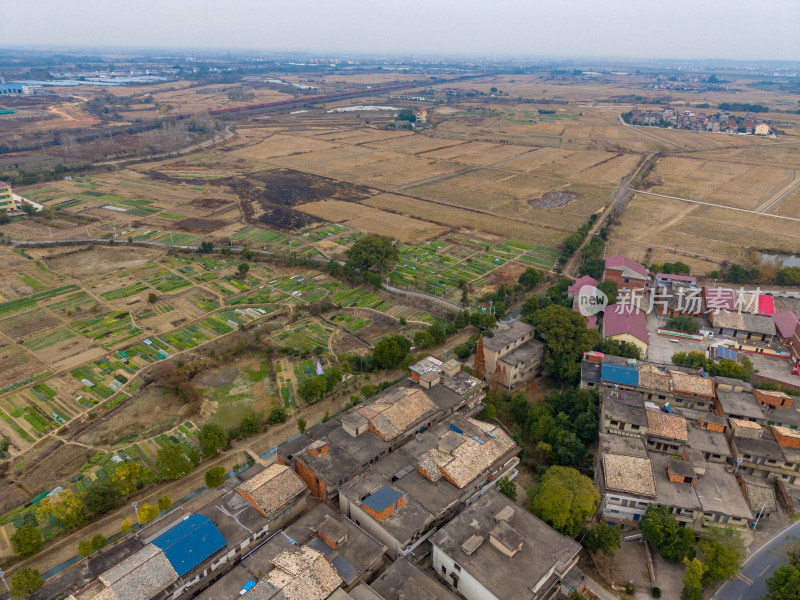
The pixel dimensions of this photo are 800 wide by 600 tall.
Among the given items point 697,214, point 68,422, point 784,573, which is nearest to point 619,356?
point 784,573

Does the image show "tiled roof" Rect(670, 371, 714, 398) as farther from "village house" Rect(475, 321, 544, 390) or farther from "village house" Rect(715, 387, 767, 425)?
"village house" Rect(475, 321, 544, 390)

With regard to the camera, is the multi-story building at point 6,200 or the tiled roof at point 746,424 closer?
the tiled roof at point 746,424

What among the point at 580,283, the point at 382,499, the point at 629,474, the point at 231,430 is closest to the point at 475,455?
the point at 382,499

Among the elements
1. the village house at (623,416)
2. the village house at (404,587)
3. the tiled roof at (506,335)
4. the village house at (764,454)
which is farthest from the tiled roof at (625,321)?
the village house at (404,587)

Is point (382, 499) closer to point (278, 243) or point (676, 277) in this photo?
point (676, 277)

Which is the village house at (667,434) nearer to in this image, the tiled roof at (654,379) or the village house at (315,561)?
the tiled roof at (654,379)

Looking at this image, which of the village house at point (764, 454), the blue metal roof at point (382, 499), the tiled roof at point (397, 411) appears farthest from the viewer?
the tiled roof at point (397, 411)

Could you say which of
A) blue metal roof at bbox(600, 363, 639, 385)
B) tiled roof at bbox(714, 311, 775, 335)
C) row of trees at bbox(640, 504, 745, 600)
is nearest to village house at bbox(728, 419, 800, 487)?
row of trees at bbox(640, 504, 745, 600)
